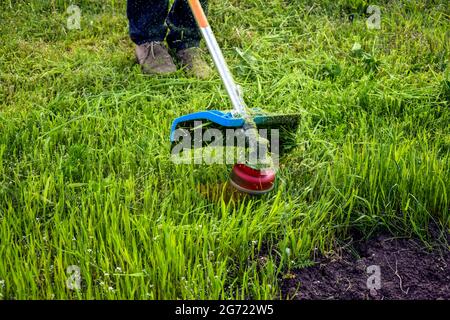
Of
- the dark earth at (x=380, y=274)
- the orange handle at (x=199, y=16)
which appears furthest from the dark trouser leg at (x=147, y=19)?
the dark earth at (x=380, y=274)

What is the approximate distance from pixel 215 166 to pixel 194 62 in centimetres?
123

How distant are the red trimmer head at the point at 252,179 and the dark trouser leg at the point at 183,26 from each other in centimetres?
165

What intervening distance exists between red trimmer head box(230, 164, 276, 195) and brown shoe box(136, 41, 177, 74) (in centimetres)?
142

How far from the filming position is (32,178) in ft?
9.75

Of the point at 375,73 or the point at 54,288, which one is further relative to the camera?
the point at 375,73

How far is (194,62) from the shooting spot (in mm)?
4086

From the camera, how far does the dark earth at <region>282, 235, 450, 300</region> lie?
2.41 metres

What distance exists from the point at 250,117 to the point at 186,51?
57.7 inches

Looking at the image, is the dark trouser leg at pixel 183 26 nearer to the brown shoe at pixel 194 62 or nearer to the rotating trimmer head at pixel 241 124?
the brown shoe at pixel 194 62

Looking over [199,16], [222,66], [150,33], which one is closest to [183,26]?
[150,33]

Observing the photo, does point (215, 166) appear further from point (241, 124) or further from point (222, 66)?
point (222, 66)

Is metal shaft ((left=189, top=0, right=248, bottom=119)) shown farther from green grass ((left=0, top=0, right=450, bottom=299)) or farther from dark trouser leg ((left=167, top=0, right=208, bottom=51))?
dark trouser leg ((left=167, top=0, right=208, bottom=51))

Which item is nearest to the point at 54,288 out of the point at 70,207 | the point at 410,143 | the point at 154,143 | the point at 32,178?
the point at 70,207
